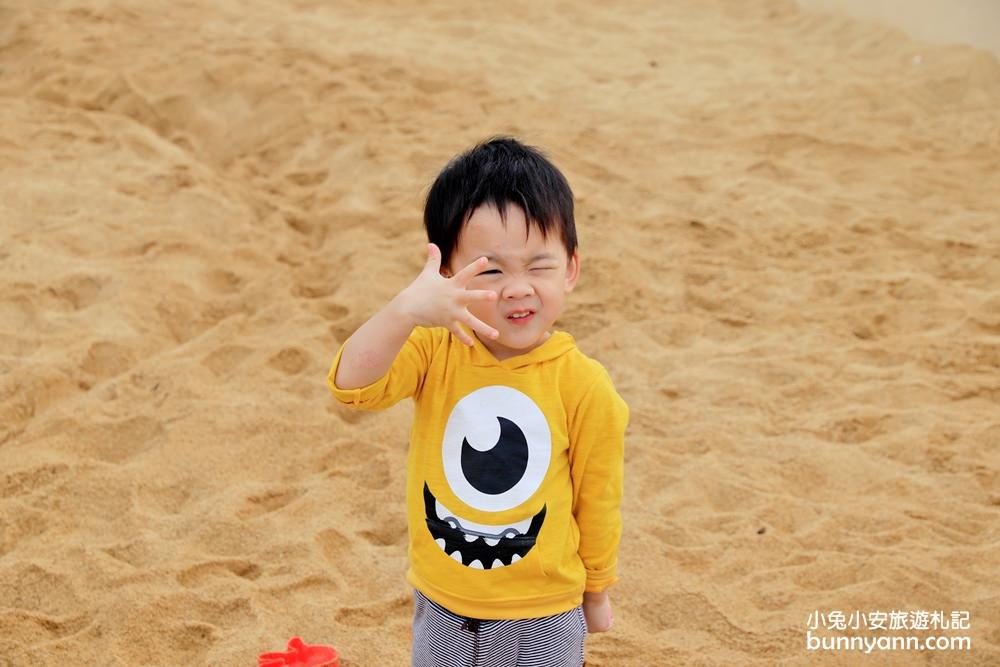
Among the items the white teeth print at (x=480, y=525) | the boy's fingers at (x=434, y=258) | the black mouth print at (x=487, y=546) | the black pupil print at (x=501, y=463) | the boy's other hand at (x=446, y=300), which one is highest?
the boy's fingers at (x=434, y=258)

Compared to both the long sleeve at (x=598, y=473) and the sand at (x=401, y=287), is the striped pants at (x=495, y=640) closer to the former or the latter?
the long sleeve at (x=598, y=473)

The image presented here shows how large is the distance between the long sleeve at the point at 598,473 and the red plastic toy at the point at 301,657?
850 mm

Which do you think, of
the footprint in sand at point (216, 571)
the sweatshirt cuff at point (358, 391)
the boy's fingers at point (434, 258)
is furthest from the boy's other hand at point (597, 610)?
the footprint in sand at point (216, 571)

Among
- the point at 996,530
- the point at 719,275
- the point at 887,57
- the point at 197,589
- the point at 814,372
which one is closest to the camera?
the point at 197,589

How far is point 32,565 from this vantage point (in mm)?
3201

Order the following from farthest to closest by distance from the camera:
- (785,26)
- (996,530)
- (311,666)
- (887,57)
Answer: (785,26) → (887,57) → (996,530) → (311,666)

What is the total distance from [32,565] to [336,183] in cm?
343

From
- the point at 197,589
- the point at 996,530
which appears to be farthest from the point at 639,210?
the point at 197,589

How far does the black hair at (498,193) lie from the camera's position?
1.92m

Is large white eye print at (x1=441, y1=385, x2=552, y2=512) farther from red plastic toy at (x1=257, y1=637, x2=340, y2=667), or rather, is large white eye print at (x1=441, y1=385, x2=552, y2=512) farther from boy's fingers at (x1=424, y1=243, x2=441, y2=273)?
red plastic toy at (x1=257, y1=637, x2=340, y2=667)

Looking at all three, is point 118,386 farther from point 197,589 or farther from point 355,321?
point 197,589

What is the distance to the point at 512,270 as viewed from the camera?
1.92 m

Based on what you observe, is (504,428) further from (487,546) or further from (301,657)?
(301,657)

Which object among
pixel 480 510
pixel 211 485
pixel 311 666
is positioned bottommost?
pixel 211 485
